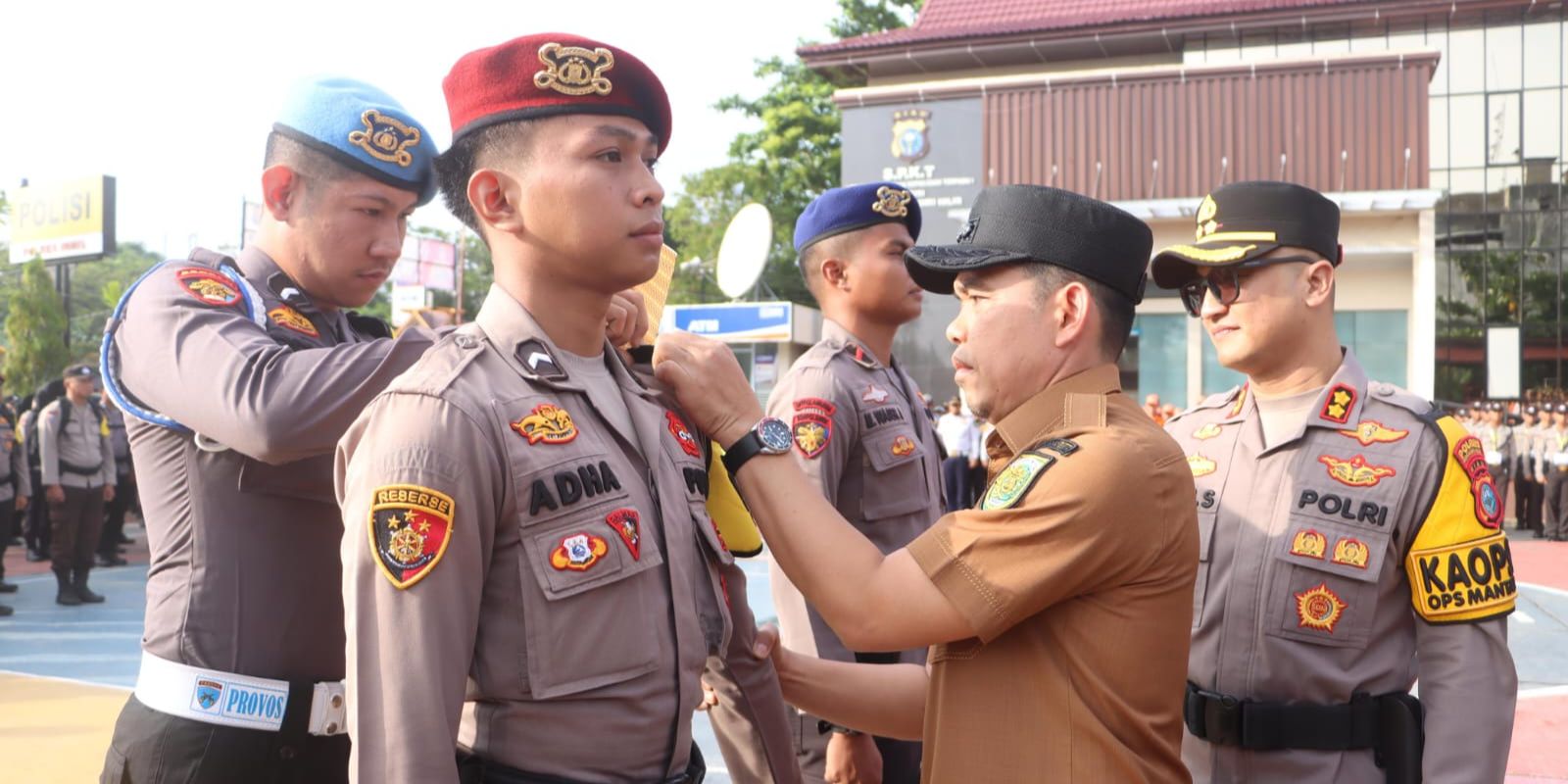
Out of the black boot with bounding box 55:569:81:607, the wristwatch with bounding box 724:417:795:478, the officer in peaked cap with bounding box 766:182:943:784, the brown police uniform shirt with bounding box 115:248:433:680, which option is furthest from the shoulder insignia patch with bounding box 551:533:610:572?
the black boot with bounding box 55:569:81:607

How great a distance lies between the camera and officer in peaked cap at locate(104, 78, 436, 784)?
217 centimetres

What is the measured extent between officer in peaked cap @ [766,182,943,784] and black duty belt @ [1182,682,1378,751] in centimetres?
85

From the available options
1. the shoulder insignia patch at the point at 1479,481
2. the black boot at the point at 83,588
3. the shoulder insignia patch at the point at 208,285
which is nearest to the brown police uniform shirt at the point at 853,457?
the shoulder insignia patch at the point at 1479,481

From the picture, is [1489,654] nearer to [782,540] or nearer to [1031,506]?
[1031,506]

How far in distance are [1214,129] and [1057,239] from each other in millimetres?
24877

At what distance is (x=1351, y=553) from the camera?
284 cm

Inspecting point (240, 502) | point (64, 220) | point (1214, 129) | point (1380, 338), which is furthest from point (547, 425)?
point (64, 220)

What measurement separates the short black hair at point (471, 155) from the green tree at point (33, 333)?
24.2m

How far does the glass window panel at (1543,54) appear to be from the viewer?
2666 cm

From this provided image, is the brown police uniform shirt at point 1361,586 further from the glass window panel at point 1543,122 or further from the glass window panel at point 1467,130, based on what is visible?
the glass window panel at point 1543,122

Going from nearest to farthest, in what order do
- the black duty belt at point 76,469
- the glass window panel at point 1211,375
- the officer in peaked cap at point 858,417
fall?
1. the officer in peaked cap at point 858,417
2. the black duty belt at point 76,469
3. the glass window panel at point 1211,375

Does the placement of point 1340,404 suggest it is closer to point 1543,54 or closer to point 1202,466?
point 1202,466

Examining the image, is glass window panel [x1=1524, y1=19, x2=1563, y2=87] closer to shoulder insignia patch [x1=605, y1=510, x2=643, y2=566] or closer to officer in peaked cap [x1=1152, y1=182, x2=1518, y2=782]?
officer in peaked cap [x1=1152, y1=182, x2=1518, y2=782]

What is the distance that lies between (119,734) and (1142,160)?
2553cm
